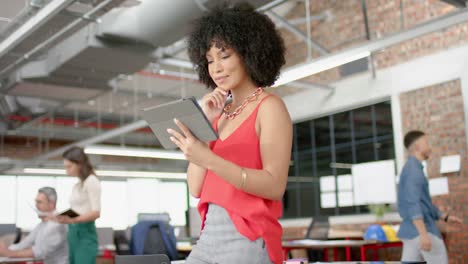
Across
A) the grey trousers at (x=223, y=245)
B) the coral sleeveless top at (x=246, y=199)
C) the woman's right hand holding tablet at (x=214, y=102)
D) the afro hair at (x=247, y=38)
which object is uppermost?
the afro hair at (x=247, y=38)

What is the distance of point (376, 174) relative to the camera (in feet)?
34.2

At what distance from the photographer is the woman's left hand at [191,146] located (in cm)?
123

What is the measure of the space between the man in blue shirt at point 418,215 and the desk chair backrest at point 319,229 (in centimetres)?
417

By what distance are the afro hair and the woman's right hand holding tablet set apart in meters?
0.09

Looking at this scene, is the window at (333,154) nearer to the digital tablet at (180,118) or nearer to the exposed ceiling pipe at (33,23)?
the exposed ceiling pipe at (33,23)

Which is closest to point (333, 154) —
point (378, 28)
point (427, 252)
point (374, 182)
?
point (374, 182)

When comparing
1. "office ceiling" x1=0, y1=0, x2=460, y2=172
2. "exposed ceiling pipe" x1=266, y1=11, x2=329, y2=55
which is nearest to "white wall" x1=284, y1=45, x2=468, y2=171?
"office ceiling" x1=0, y1=0, x2=460, y2=172

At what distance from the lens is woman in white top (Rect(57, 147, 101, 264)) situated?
14.1ft

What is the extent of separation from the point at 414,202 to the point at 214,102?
3.17 m

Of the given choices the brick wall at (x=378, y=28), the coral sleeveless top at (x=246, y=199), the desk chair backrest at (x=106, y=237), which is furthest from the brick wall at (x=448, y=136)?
the coral sleeveless top at (x=246, y=199)

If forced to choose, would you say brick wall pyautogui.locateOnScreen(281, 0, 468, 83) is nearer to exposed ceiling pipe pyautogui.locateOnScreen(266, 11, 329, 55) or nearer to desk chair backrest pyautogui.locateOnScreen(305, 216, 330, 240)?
exposed ceiling pipe pyautogui.locateOnScreen(266, 11, 329, 55)

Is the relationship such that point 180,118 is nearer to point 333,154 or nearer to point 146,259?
point 146,259

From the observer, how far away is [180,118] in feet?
4.08

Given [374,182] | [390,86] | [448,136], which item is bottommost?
[374,182]
